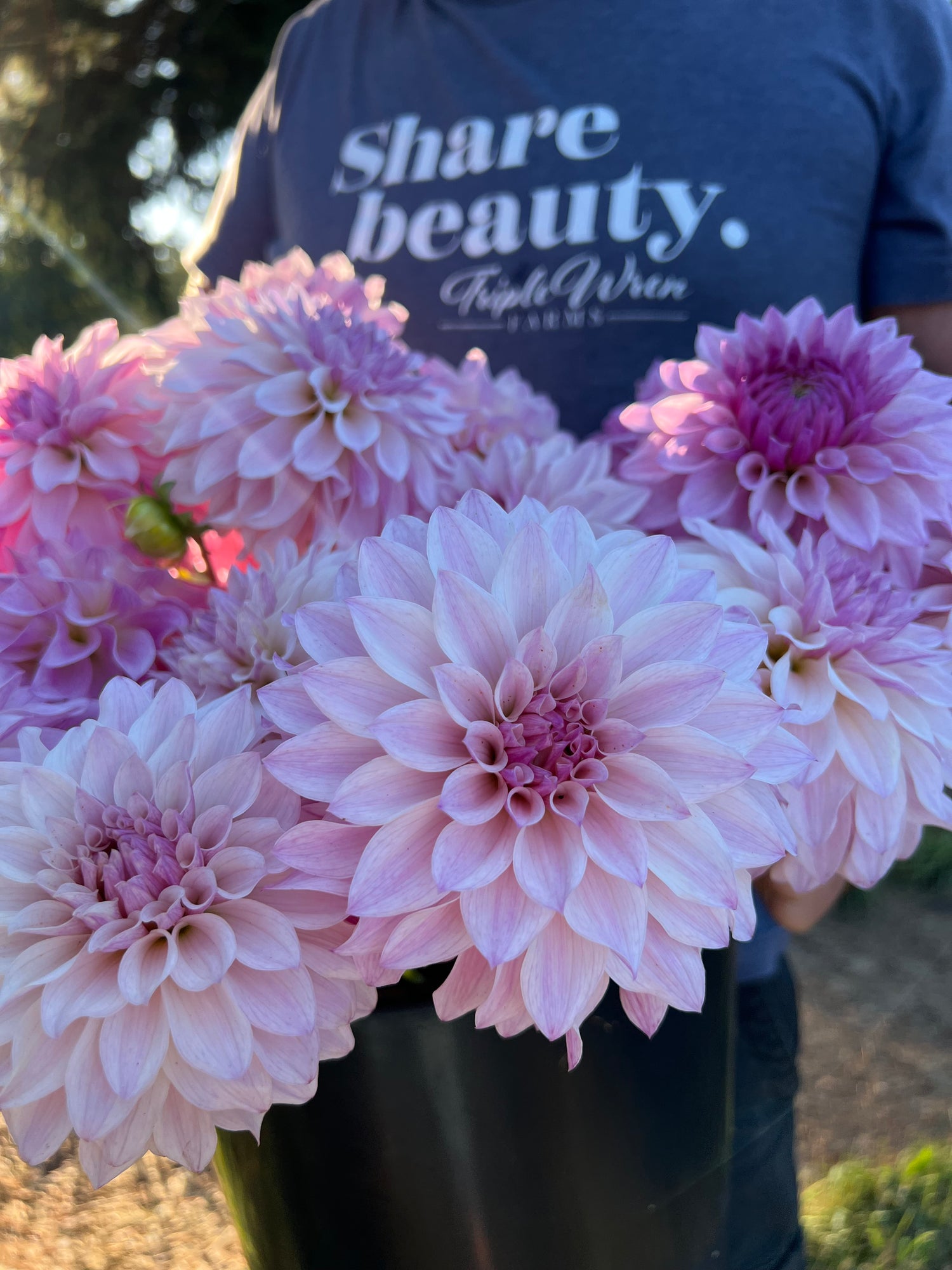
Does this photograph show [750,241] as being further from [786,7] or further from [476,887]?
[476,887]

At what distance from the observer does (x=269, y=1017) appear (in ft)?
0.88

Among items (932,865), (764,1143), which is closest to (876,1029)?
(932,865)

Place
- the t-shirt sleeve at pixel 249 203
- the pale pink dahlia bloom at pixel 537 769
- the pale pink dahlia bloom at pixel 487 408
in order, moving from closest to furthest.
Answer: the pale pink dahlia bloom at pixel 537 769 < the pale pink dahlia bloom at pixel 487 408 < the t-shirt sleeve at pixel 249 203

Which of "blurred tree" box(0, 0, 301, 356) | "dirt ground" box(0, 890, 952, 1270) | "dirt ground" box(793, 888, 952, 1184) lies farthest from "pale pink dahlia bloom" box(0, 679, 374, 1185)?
"blurred tree" box(0, 0, 301, 356)

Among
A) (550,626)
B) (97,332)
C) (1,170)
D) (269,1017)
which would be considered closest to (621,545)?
(550,626)

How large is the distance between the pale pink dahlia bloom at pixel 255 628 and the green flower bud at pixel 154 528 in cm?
7

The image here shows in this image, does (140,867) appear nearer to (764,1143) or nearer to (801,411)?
(801,411)

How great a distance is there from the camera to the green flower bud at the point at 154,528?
1.34ft

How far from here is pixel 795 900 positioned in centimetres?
42

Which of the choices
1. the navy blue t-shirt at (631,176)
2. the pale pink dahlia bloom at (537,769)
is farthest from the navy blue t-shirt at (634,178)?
the pale pink dahlia bloom at (537,769)

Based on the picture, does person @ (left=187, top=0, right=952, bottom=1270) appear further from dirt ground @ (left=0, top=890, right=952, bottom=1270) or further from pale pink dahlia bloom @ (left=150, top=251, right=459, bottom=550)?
dirt ground @ (left=0, top=890, right=952, bottom=1270)

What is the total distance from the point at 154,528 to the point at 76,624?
54 millimetres

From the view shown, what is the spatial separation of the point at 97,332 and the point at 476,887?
32 cm

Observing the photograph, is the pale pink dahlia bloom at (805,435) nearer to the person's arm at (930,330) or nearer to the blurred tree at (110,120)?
the person's arm at (930,330)
